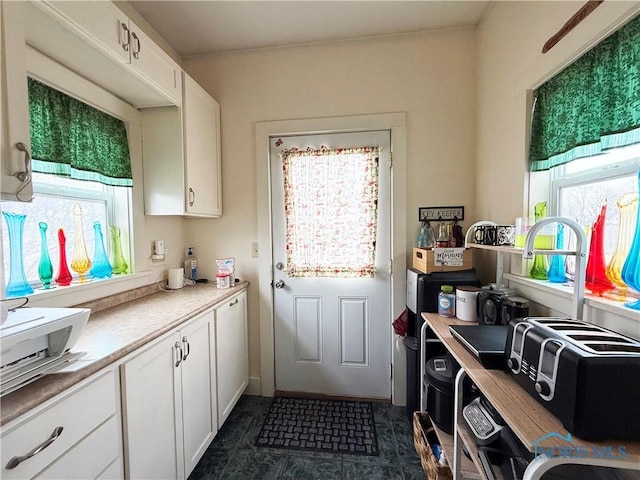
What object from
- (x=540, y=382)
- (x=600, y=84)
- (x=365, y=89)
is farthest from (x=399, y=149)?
(x=540, y=382)

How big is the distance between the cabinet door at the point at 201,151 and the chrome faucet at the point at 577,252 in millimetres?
1795

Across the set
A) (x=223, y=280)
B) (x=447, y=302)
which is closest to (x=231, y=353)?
(x=223, y=280)

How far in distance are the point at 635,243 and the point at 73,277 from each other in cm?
245

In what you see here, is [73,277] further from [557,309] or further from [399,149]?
[557,309]

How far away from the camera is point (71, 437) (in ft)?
2.54

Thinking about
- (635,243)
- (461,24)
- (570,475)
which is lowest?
(570,475)

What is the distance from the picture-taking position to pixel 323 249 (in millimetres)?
2076

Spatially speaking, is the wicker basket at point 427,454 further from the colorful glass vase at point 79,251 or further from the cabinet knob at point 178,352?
the colorful glass vase at point 79,251

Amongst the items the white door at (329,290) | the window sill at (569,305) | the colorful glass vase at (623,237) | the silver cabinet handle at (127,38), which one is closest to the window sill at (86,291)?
the white door at (329,290)

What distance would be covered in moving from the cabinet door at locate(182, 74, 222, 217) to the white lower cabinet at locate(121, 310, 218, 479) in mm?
788

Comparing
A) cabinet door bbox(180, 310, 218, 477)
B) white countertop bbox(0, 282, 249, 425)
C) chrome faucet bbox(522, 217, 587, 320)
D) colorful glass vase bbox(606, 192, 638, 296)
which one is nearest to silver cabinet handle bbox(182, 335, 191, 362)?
cabinet door bbox(180, 310, 218, 477)

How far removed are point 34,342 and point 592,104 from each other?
2.08m

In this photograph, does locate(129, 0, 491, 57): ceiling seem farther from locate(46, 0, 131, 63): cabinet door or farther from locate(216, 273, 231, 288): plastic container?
locate(216, 273, 231, 288): plastic container

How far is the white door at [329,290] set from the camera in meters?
2.04
